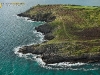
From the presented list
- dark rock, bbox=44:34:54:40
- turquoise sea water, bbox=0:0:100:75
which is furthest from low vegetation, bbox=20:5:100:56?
turquoise sea water, bbox=0:0:100:75

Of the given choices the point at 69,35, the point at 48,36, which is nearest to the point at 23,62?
the point at 69,35

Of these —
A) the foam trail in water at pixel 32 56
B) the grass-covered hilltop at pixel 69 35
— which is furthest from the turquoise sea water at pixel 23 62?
the grass-covered hilltop at pixel 69 35

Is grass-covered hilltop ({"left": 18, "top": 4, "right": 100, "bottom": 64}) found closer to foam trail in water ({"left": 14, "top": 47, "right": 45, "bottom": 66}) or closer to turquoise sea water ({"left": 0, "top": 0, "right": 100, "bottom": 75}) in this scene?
foam trail in water ({"left": 14, "top": 47, "right": 45, "bottom": 66})

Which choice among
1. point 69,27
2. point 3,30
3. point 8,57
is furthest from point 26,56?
point 3,30

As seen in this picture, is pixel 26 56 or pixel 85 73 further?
pixel 26 56

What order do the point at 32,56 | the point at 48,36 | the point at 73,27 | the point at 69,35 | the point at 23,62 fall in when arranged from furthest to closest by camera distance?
1. the point at 73,27
2. the point at 48,36
3. the point at 69,35
4. the point at 32,56
5. the point at 23,62

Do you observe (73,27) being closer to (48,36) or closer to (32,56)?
(48,36)

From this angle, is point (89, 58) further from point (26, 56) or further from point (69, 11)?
point (69, 11)

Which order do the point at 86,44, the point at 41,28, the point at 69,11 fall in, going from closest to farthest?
the point at 86,44, the point at 41,28, the point at 69,11

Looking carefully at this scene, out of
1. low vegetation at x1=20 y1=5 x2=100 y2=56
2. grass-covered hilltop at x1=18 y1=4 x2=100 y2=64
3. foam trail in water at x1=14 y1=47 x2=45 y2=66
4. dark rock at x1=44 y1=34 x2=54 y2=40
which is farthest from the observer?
dark rock at x1=44 y1=34 x2=54 y2=40
